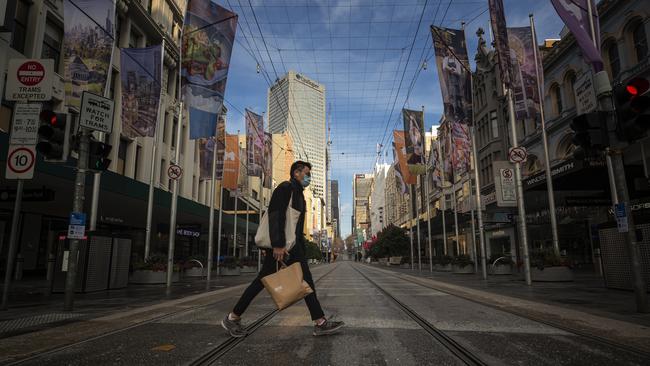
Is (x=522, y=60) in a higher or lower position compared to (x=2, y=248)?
higher

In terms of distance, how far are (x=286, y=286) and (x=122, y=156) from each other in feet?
84.8

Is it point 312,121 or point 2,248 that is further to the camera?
point 312,121

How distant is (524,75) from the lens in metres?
19.3

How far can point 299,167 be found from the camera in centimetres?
563

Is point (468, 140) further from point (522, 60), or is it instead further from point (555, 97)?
point (555, 97)

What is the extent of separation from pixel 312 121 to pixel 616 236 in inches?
1799

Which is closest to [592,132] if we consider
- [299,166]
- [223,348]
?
[299,166]

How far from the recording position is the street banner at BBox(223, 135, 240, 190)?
29609mm

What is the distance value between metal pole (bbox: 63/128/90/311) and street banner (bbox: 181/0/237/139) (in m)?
9.19

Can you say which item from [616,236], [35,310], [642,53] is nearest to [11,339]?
[35,310]

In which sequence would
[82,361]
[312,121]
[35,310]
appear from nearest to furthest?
[82,361] → [35,310] → [312,121]

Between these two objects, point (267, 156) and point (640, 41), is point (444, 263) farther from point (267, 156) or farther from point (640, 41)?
point (640, 41)

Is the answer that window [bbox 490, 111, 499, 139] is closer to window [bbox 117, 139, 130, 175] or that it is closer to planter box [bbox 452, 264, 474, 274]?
planter box [bbox 452, 264, 474, 274]

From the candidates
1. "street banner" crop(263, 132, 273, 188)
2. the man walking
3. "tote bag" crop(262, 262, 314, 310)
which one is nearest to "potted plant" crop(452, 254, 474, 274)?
"street banner" crop(263, 132, 273, 188)
